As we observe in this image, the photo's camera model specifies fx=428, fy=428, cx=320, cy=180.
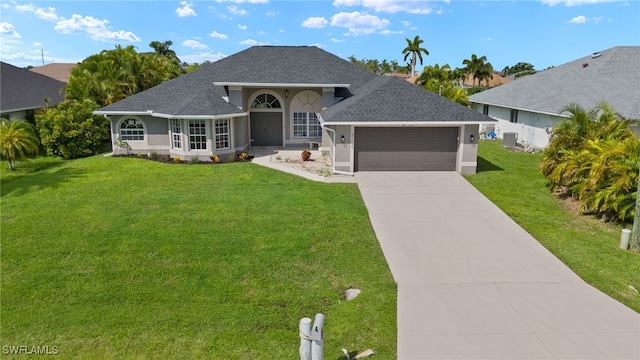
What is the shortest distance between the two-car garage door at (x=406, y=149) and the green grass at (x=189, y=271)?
9.88 ft

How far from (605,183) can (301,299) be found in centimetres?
983

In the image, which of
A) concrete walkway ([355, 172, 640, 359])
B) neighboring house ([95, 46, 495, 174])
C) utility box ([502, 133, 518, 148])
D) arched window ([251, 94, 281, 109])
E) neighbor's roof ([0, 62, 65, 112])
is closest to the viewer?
concrete walkway ([355, 172, 640, 359])

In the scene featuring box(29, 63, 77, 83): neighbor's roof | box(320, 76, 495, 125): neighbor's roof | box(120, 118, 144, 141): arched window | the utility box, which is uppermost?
box(29, 63, 77, 83): neighbor's roof

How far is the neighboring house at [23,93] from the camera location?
24.7m

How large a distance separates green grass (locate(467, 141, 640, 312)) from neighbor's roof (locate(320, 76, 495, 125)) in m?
2.73

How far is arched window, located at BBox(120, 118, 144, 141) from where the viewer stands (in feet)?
70.9

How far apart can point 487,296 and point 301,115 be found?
673 inches

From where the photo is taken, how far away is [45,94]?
96.1 feet

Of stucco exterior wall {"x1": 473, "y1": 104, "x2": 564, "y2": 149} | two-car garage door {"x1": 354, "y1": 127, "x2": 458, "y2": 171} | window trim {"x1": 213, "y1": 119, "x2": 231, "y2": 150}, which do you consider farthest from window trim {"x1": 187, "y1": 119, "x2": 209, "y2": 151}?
stucco exterior wall {"x1": 473, "y1": 104, "x2": 564, "y2": 149}

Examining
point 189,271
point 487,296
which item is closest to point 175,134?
point 189,271

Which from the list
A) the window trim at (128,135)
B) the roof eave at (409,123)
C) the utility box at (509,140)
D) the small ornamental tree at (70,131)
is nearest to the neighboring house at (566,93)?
the utility box at (509,140)

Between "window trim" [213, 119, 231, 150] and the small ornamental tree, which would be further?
the small ornamental tree

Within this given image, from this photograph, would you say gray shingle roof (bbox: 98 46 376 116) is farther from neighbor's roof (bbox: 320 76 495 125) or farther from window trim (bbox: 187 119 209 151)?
neighbor's roof (bbox: 320 76 495 125)

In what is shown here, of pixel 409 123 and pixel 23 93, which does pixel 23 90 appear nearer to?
pixel 23 93
